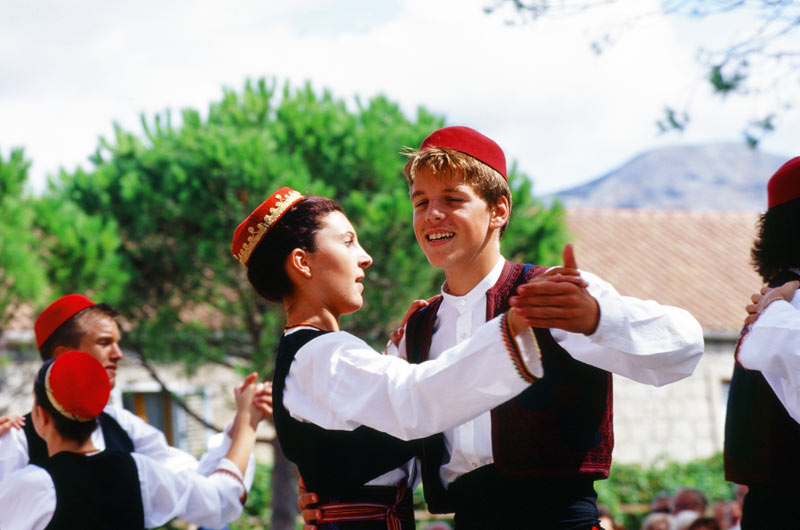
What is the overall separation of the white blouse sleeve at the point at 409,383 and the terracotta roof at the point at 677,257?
1667cm

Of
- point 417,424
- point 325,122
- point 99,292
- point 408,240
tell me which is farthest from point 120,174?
point 417,424

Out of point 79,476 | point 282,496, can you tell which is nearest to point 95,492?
point 79,476

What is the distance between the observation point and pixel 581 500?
8.77ft

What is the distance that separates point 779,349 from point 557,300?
2.69ft

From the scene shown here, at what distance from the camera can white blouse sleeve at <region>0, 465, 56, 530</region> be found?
348 centimetres

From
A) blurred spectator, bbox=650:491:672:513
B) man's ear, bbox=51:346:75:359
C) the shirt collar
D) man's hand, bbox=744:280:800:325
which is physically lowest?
blurred spectator, bbox=650:491:672:513

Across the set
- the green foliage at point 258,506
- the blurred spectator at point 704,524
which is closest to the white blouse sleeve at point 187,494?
the blurred spectator at point 704,524

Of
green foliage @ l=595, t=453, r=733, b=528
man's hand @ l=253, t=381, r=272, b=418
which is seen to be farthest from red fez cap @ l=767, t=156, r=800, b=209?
green foliage @ l=595, t=453, r=733, b=528

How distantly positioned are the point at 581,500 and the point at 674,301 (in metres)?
17.9

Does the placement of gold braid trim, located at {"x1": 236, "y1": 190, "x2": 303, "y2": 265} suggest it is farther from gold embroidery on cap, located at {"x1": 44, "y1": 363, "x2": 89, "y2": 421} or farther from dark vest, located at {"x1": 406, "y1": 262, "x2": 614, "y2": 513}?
gold embroidery on cap, located at {"x1": 44, "y1": 363, "x2": 89, "y2": 421}

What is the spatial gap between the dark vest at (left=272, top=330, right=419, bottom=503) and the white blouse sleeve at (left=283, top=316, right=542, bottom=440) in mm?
115

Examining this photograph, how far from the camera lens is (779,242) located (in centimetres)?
309

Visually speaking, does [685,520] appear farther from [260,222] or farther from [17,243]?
[17,243]

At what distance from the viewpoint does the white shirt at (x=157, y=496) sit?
3.50 metres
